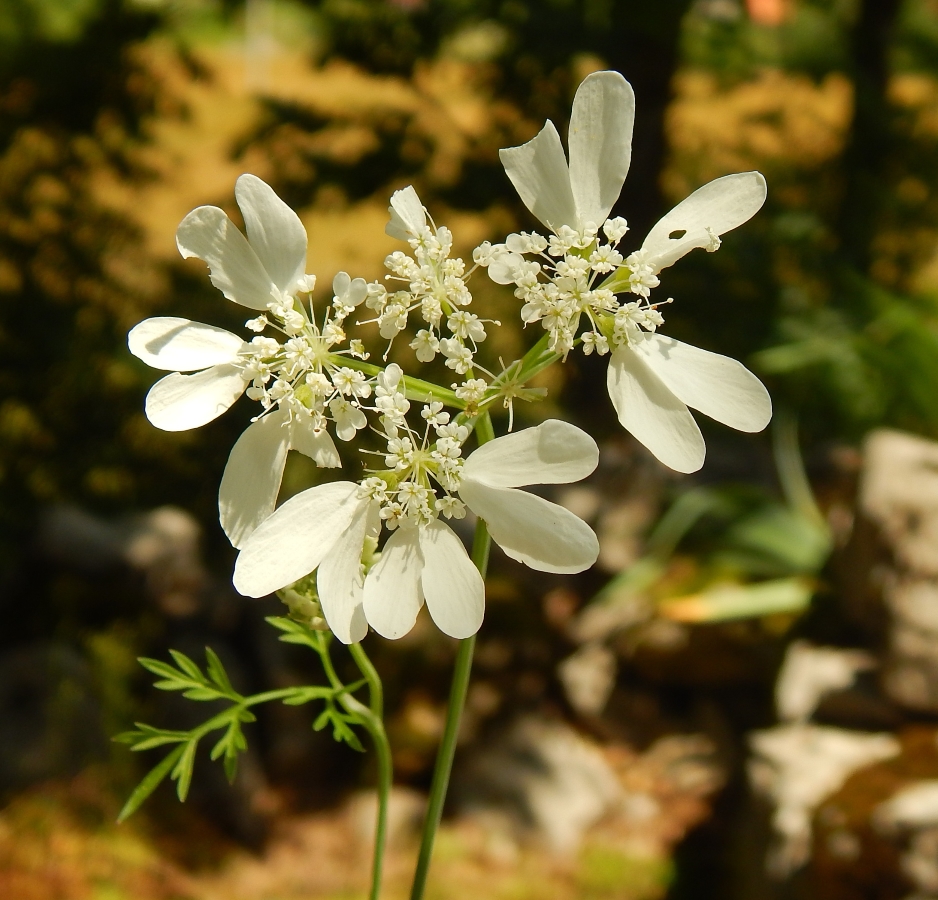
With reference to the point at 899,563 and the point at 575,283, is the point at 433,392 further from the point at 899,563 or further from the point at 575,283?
the point at 899,563

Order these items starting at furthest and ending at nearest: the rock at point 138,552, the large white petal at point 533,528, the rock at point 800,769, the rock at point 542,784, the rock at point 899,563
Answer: the rock at point 138,552
the rock at point 542,784
the rock at point 899,563
the rock at point 800,769
the large white petal at point 533,528

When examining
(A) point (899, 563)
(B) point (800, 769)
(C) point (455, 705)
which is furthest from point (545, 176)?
(A) point (899, 563)

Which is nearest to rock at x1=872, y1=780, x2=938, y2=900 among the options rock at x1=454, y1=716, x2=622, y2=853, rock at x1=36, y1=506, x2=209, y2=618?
rock at x1=454, y1=716, x2=622, y2=853

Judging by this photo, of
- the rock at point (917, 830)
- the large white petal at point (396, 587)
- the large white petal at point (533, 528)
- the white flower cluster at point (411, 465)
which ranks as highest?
the white flower cluster at point (411, 465)

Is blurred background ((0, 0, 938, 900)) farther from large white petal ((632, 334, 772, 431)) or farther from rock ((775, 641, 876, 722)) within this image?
large white petal ((632, 334, 772, 431))

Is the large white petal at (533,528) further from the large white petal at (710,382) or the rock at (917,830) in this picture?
the rock at (917,830)

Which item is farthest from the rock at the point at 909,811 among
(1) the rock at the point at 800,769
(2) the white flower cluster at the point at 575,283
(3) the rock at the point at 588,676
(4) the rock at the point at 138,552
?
(4) the rock at the point at 138,552

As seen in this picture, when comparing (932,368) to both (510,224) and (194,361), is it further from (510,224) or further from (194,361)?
(194,361)
